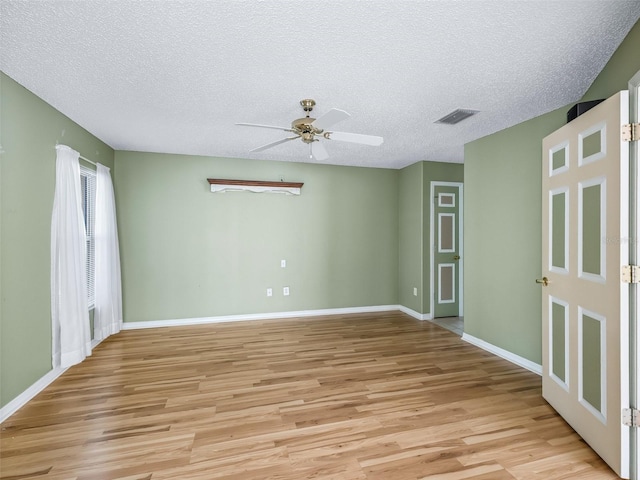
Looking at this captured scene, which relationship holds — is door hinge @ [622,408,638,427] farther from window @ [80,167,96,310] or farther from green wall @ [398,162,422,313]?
window @ [80,167,96,310]

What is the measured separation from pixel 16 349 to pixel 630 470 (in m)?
3.94

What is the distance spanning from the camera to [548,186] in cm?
235

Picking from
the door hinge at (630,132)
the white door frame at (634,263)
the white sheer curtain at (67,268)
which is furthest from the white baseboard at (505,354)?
the white sheer curtain at (67,268)

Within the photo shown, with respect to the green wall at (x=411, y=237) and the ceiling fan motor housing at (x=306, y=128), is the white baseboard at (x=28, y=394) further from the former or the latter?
the green wall at (x=411, y=237)

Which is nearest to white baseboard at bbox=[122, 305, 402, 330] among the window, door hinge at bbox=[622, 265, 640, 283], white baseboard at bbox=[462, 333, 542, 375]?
the window

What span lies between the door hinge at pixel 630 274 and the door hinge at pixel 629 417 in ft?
2.18

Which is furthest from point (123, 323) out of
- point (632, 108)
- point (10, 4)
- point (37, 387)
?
point (632, 108)

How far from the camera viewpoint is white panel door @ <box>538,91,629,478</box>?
1661 mm

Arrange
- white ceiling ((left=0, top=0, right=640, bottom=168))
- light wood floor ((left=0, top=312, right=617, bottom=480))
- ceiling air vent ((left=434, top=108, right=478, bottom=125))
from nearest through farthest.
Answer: white ceiling ((left=0, top=0, right=640, bottom=168)), light wood floor ((left=0, top=312, right=617, bottom=480)), ceiling air vent ((left=434, top=108, right=478, bottom=125))

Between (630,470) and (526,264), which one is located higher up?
(526,264)

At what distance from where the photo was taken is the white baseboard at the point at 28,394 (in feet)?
7.33

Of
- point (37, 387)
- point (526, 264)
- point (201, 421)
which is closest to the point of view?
point (201, 421)

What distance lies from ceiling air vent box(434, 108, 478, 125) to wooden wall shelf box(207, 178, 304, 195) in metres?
2.35

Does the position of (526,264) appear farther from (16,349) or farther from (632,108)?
(16,349)
